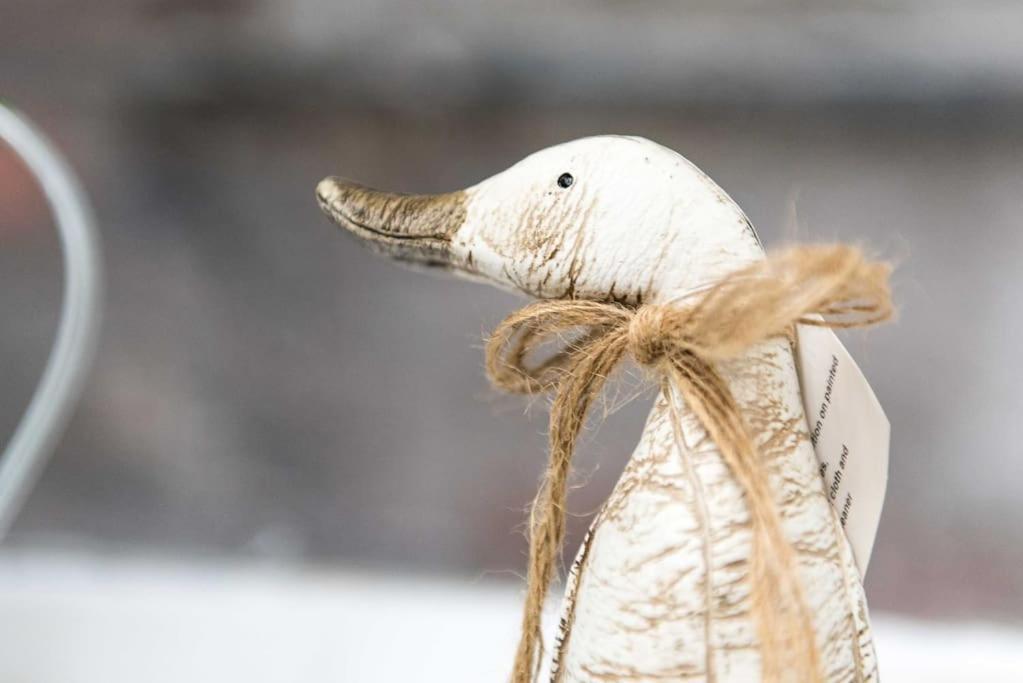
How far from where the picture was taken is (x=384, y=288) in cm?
88

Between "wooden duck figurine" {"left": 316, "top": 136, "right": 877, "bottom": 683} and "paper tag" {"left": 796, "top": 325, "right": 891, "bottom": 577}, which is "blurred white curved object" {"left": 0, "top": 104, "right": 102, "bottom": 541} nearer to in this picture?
"wooden duck figurine" {"left": 316, "top": 136, "right": 877, "bottom": 683}

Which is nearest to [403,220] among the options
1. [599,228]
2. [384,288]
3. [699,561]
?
[599,228]

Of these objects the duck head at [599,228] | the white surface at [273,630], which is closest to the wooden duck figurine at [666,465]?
the duck head at [599,228]

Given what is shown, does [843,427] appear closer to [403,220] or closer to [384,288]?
[403,220]

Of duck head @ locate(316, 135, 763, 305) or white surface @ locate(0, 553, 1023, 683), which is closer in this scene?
duck head @ locate(316, 135, 763, 305)

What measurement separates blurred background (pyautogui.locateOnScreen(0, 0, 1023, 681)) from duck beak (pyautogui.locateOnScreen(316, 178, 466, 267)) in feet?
0.81

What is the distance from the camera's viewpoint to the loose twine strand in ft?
1.13

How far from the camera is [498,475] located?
883mm

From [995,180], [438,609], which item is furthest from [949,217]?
[438,609]

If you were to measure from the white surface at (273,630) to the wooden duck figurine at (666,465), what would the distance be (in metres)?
0.39

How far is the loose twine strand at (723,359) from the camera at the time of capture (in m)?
0.35

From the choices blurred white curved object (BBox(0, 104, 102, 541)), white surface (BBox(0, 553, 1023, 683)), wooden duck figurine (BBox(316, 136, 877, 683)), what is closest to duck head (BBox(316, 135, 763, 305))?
wooden duck figurine (BBox(316, 136, 877, 683))

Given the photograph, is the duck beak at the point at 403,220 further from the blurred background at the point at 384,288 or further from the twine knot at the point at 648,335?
the blurred background at the point at 384,288

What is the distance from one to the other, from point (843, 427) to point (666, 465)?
3.6 inches
